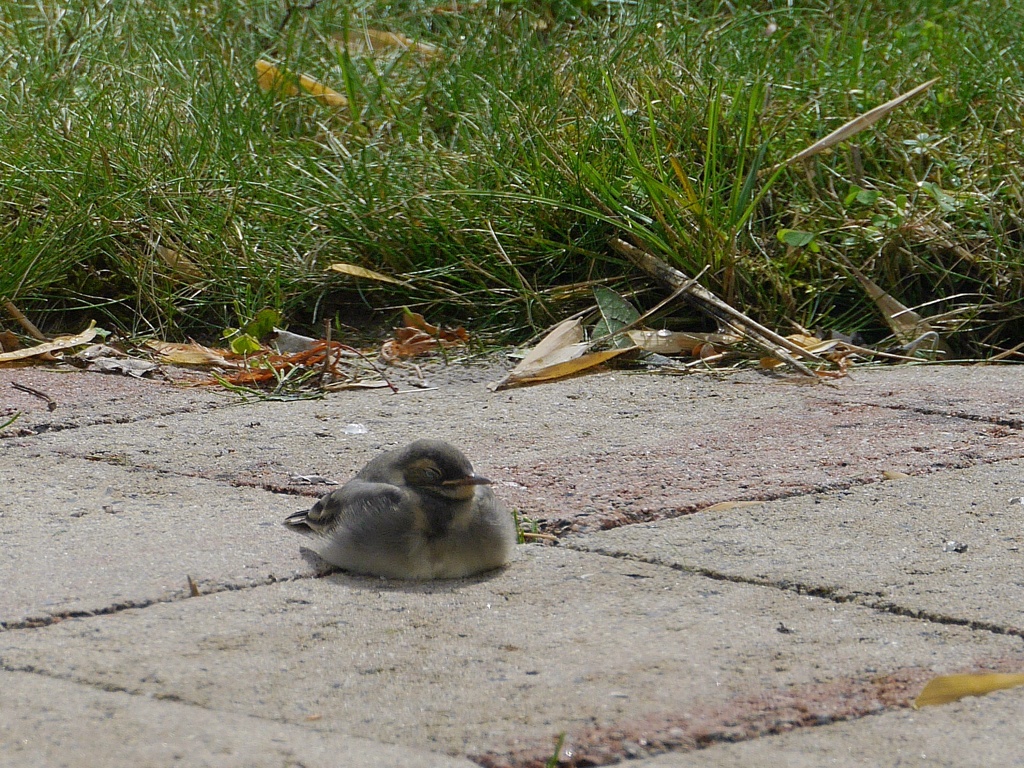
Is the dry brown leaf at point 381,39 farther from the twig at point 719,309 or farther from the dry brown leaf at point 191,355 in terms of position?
the dry brown leaf at point 191,355

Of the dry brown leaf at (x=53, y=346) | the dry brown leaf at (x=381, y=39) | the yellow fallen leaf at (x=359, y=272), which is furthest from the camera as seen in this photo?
the dry brown leaf at (x=381, y=39)

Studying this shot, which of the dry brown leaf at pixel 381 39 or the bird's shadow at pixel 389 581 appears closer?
the bird's shadow at pixel 389 581

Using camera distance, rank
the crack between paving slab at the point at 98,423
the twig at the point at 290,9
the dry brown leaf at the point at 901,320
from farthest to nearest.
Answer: the twig at the point at 290,9, the dry brown leaf at the point at 901,320, the crack between paving slab at the point at 98,423

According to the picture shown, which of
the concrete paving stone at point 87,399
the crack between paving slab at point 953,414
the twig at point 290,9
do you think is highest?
the twig at point 290,9

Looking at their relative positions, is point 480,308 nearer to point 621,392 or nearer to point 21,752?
point 621,392

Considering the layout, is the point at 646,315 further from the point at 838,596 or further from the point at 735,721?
the point at 735,721

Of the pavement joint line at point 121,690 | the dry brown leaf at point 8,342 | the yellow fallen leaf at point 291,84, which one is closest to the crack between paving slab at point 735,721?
the pavement joint line at point 121,690

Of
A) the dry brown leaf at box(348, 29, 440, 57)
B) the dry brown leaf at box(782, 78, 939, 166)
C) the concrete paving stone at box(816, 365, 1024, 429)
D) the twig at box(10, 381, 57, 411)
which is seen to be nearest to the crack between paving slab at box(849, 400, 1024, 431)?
Answer: the concrete paving stone at box(816, 365, 1024, 429)
